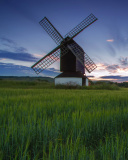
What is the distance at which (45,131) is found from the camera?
1.56 m

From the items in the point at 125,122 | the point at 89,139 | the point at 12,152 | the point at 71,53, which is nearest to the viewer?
the point at 12,152

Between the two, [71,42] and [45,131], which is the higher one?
[71,42]

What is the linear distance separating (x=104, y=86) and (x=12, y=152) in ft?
66.3

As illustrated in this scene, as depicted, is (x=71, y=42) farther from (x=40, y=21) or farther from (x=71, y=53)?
(x=40, y=21)

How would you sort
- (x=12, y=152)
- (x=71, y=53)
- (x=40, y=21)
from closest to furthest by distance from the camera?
(x=12, y=152)
(x=71, y=53)
(x=40, y=21)

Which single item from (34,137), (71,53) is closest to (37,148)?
(34,137)

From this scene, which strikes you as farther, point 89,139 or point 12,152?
point 89,139

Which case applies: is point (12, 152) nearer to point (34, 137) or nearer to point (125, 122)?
point (34, 137)

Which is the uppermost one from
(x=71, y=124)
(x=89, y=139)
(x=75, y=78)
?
(x=75, y=78)

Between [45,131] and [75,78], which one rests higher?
[75,78]

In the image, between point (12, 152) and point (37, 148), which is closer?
point (12, 152)

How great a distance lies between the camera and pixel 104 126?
6.69 feet

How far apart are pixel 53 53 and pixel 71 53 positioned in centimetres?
323

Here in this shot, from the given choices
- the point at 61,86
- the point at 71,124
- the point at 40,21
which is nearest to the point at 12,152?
the point at 71,124
